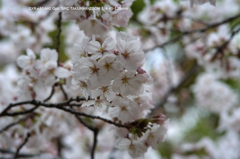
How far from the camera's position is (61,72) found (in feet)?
2.85

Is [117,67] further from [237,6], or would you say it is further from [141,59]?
[237,6]

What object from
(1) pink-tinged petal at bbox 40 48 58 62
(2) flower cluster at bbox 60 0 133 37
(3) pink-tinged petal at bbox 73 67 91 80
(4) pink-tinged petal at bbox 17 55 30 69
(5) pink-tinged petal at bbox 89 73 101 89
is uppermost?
(2) flower cluster at bbox 60 0 133 37

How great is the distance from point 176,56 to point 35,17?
2062mm

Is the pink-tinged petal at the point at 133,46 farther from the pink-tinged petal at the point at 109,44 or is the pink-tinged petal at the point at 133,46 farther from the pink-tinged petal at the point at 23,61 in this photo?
the pink-tinged petal at the point at 23,61

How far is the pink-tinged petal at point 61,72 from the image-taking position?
864 millimetres

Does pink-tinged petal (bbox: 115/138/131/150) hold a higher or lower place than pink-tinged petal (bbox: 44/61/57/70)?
lower

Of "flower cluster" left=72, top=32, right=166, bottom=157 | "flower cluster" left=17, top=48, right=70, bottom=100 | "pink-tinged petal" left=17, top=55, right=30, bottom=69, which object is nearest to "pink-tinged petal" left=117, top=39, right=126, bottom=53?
"flower cluster" left=72, top=32, right=166, bottom=157

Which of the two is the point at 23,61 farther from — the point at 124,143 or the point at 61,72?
the point at 124,143

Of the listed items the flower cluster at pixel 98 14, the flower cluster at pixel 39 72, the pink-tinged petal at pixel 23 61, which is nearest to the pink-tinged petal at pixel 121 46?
the flower cluster at pixel 98 14

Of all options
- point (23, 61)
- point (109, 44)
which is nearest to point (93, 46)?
point (109, 44)

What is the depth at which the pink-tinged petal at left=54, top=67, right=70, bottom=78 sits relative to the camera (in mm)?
864

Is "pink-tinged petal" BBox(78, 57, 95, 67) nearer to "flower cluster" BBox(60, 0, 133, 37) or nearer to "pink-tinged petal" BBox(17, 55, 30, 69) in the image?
"flower cluster" BBox(60, 0, 133, 37)

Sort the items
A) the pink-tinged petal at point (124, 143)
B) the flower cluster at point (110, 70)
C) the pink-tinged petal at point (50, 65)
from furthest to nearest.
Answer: the pink-tinged petal at point (50, 65)
the pink-tinged petal at point (124, 143)
the flower cluster at point (110, 70)

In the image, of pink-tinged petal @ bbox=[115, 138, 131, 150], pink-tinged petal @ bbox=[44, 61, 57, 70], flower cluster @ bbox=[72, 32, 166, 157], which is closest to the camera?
flower cluster @ bbox=[72, 32, 166, 157]
